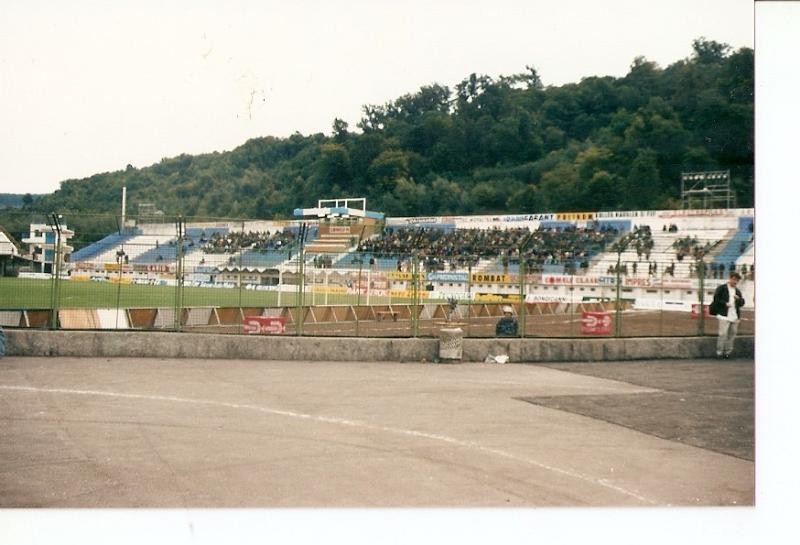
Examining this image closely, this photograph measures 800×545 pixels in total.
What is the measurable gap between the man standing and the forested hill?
24.6 meters

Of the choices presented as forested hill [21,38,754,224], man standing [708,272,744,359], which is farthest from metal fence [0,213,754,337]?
forested hill [21,38,754,224]

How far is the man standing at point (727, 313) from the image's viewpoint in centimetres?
1282

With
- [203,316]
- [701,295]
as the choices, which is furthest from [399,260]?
[701,295]

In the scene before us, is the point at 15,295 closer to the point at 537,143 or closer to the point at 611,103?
the point at 611,103

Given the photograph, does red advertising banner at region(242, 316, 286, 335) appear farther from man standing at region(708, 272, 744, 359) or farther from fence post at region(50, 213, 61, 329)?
man standing at region(708, 272, 744, 359)

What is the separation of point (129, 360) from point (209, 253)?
244 inches

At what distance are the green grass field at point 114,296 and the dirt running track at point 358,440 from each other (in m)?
4.12

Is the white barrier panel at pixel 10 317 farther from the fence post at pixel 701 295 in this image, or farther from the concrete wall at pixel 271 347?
the fence post at pixel 701 295

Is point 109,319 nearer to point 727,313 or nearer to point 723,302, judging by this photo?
point 723,302

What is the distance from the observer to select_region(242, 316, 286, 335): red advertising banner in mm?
12281

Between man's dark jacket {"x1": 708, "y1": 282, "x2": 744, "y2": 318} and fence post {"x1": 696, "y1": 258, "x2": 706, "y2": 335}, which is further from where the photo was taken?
fence post {"x1": 696, "y1": 258, "x2": 706, "y2": 335}

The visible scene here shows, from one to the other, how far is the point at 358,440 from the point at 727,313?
30.0 feet

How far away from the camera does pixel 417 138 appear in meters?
81.4

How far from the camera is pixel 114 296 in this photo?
15.8m
